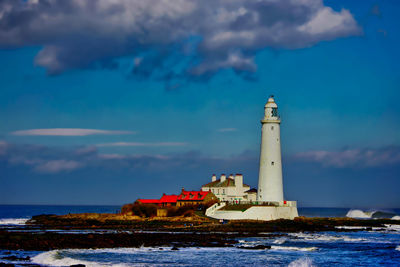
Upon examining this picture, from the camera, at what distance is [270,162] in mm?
50594

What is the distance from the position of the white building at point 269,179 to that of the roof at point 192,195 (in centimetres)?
885

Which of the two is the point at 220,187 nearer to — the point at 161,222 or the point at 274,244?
the point at 161,222

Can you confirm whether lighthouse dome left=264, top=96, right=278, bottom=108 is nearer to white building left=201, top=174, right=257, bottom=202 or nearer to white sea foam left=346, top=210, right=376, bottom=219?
white building left=201, top=174, right=257, bottom=202

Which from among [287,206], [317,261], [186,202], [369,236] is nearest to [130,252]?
[317,261]

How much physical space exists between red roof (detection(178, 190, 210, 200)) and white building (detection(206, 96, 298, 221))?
348 inches

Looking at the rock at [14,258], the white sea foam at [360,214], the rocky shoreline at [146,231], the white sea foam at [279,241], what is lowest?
the rock at [14,258]

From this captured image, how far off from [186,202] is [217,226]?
48.2 ft

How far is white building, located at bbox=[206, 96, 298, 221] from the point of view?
50.7m

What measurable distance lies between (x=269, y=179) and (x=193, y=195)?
12663 mm

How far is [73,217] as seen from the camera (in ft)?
203

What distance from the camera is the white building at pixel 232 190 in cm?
6178

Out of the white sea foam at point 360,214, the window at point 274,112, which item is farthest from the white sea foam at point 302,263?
the white sea foam at point 360,214

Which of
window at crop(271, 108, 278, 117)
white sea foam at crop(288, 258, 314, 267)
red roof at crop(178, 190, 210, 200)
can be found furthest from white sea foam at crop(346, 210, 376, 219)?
white sea foam at crop(288, 258, 314, 267)

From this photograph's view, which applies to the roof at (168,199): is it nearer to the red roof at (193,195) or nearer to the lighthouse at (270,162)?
the red roof at (193,195)
